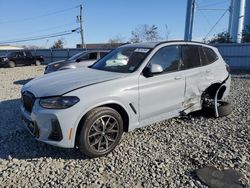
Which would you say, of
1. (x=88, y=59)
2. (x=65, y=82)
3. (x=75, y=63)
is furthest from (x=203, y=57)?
(x=88, y=59)

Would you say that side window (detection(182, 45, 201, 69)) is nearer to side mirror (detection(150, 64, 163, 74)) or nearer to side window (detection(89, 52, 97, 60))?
side mirror (detection(150, 64, 163, 74))

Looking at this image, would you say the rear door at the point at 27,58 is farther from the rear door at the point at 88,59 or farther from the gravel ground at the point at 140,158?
the gravel ground at the point at 140,158

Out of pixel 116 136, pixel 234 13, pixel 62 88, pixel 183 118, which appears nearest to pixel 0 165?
pixel 62 88

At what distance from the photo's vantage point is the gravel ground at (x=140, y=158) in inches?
122

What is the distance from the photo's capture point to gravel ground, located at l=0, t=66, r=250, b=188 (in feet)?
10.2

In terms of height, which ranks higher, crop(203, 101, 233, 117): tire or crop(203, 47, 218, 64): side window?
crop(203, 47, 218, 64): side window

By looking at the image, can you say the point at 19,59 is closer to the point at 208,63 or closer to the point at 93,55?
the point at 93,55

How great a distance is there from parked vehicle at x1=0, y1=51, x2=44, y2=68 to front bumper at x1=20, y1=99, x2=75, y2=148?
20.7m

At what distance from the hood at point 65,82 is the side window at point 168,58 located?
30.1 inches

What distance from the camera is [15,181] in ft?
10.2

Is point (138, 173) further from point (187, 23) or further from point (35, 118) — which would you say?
point (187, 23)

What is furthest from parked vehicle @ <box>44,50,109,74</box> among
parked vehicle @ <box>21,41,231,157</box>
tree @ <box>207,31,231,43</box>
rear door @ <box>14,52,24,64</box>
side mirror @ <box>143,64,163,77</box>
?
tree @ <box>207,31,231,43</box>

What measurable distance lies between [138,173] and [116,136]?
0.76 meters

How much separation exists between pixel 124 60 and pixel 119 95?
1.05 m
